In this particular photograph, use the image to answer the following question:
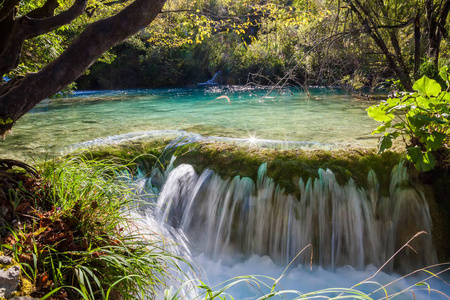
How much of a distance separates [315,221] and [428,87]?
2.29 metres

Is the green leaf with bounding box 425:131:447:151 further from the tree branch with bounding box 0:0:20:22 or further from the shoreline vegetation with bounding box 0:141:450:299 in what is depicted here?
the tree branch with bounding box 0:0:20:22

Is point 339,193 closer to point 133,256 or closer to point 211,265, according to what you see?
point 211,265

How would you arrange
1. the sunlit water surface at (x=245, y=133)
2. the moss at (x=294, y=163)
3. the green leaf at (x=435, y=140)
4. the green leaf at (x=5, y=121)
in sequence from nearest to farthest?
1. the green leaf at (x=5, y=121)
2. the green leaf at (x=435, y=140)
3. the sunlit water surface at (x=245, y=133)
4. the moss at (x=294, y=163)

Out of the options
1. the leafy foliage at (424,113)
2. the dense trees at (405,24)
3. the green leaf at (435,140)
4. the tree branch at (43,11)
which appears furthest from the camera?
the dense trees at (405,24)

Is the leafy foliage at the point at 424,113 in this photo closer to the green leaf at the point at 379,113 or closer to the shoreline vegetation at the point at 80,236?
the green leaf at the point at 379,113

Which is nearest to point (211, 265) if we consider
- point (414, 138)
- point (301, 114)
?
point (414, 138)

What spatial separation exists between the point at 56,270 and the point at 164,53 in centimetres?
2863

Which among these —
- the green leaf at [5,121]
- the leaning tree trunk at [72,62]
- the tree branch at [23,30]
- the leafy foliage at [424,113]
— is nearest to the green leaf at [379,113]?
the leafy foliage at [424,113]

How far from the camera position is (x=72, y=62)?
263cm

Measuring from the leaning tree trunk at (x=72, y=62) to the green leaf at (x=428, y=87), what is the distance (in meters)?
2.92

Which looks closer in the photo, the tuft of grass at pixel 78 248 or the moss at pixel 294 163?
the tuft of grass at pixel 78 248

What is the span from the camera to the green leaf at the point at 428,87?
325cm

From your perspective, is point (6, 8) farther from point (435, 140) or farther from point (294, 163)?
point (435, 140)

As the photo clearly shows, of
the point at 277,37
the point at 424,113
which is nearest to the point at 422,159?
the point at 424,113
